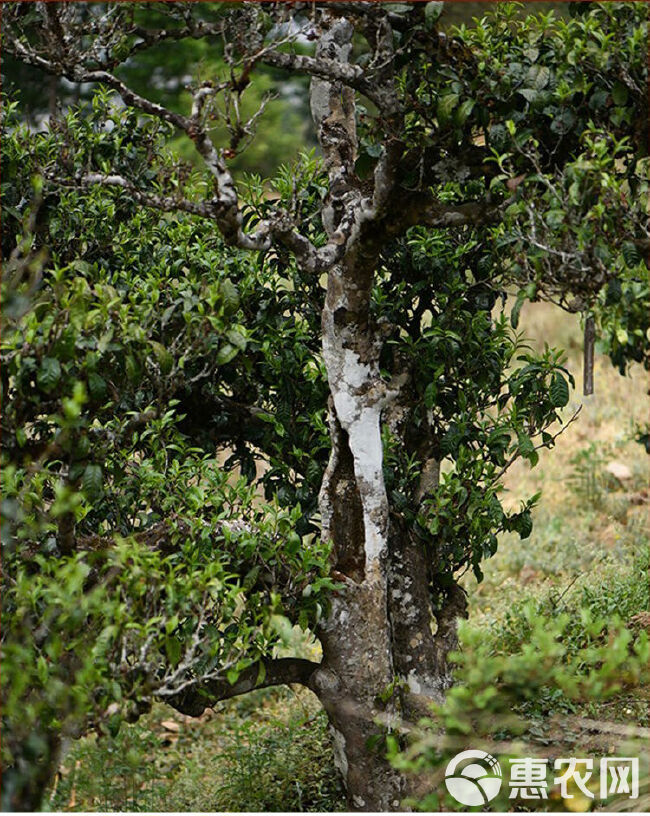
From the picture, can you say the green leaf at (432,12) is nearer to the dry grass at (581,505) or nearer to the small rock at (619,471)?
the dry grass at (581,505)

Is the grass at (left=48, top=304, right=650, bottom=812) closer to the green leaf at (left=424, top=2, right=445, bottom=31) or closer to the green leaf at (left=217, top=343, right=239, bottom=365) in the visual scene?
the green leaf at (left=217, top=343, right=239, bottom=365)

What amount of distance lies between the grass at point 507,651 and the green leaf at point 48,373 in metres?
1.27

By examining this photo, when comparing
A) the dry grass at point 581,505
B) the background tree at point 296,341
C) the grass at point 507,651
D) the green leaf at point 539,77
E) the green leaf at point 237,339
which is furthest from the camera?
the dry grass at point 581,505

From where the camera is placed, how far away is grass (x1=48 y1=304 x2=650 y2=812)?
4758mm

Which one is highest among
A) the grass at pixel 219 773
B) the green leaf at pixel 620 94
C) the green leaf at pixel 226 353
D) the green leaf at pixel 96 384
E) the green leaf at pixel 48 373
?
the green leaf at pixel 620 94

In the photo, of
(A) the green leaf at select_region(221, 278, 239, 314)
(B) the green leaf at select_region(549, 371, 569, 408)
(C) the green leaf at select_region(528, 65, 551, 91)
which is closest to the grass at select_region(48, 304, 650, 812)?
(B) the green leaf at select_region(549, 371, 569, 408)

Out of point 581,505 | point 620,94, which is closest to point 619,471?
point 581,505

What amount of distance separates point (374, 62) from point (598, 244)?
1.06 m

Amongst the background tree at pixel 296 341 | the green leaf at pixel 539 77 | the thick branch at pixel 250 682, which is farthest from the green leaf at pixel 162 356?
the green leaf at pixel 539 77

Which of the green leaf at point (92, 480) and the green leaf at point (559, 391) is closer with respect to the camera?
the green leaf at point (92, 480)

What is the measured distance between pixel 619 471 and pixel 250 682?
5.15 meters

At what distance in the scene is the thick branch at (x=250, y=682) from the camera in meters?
3.94

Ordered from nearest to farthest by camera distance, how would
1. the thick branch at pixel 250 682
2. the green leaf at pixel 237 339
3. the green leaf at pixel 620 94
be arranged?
1. the green leaf at pixel 620 94
2. the green leaf at pixel 237 339
3. the thick branch at pixel 250 682

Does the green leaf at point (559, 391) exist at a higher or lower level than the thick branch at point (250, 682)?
higher
